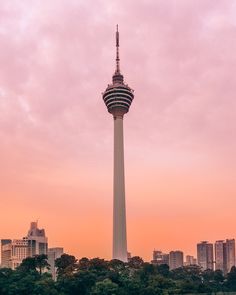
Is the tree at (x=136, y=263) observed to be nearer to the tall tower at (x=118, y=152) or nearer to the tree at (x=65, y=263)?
the tree at (x=65, y=263)

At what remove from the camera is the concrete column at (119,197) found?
14700cm

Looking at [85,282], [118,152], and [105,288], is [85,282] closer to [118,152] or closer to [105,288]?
[105,288]

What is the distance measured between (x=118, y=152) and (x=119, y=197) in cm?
1358

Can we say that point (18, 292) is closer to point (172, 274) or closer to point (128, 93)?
point (172, 274)

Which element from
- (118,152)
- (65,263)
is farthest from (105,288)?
(118,152)

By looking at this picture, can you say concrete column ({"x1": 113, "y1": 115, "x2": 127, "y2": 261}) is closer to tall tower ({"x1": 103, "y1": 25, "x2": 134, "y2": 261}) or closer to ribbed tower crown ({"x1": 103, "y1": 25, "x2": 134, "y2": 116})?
tall tower ({"x1": 103, "y1": 25, "x2": 134, "y2": 261})

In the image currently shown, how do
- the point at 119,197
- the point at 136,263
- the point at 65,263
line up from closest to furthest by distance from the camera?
1. the point at 65,263
2. the point at 136,263
3. the point at 119,197

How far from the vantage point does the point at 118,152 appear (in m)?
153

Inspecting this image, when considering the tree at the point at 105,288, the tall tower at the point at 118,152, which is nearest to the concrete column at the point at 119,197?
the tall tower at the point at 118,152

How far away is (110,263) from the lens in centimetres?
10588

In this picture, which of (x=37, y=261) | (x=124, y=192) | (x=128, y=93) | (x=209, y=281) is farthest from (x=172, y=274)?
(x=128, y=93)

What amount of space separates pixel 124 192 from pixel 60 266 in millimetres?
52537

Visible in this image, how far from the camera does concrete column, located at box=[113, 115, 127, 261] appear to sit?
14700 cm

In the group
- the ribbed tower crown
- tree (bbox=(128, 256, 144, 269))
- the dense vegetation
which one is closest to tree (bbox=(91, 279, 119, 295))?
the dense vegetation
